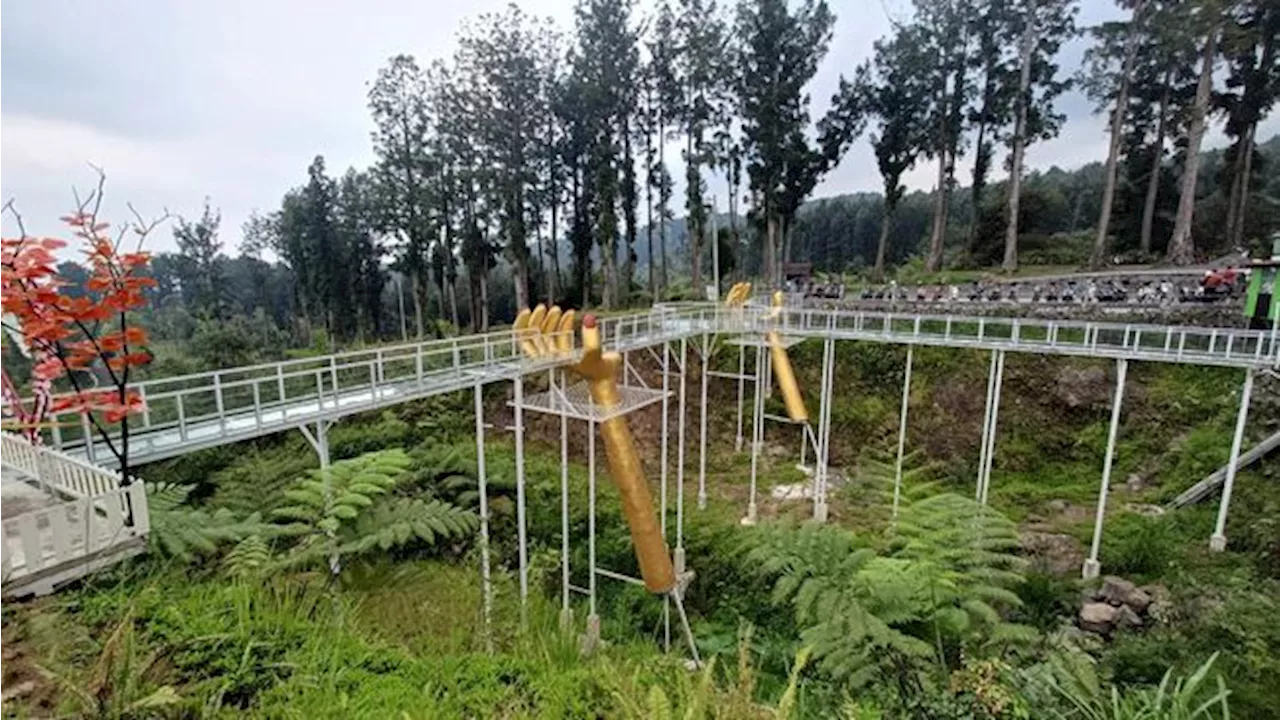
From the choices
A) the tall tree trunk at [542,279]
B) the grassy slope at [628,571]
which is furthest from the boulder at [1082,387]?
the tall tree trunk at [542,279]

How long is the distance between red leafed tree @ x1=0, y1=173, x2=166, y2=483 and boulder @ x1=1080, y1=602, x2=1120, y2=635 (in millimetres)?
12016

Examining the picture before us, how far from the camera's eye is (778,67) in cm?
2297

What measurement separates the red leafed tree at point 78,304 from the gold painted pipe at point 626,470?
4987 mm

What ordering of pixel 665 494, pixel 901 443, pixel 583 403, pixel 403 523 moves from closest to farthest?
pixel 403 523
pixel 583 403
pixel 901 443
pixel 665 494

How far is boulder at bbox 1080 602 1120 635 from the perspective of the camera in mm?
9164

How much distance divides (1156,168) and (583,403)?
2756 centimetres

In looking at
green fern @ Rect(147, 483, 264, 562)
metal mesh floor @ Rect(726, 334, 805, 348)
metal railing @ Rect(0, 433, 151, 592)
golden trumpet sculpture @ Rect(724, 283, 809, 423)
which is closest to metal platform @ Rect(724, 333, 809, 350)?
metal mesh floor @ Rect(726, 334, 805, 348)

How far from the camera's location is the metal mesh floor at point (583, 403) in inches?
338

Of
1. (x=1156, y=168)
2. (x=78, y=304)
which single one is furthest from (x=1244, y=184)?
(x=78, y=304)

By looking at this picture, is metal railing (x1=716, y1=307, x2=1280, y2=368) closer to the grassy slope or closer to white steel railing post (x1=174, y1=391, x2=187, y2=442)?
the grassy slope

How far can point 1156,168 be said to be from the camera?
24.5 m

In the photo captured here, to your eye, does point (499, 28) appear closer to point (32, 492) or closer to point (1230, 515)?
point (32, 492)

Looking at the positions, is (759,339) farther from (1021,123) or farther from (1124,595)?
(1021,123)

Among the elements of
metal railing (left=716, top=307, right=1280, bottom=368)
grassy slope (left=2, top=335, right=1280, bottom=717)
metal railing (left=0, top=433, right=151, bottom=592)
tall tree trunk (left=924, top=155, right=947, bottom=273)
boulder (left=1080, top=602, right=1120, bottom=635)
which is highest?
tall tree trunk (left=924, top=155, right=947, bottom=273)
